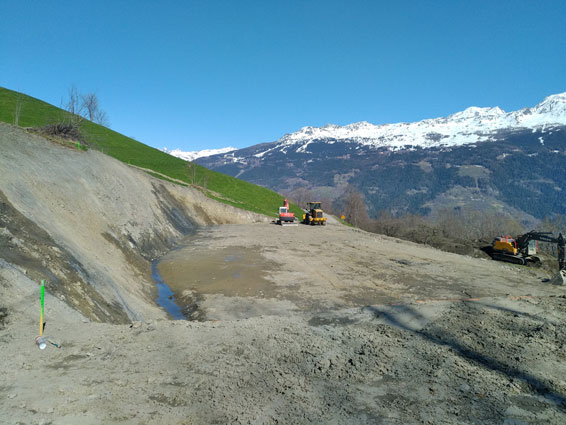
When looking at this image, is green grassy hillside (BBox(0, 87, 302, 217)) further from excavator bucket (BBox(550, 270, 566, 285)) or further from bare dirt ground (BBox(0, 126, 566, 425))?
excavator bucket (BBox(550, 270, 566, 285))

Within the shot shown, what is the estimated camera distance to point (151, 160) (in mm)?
56781

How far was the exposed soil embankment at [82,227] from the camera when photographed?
9.65 m

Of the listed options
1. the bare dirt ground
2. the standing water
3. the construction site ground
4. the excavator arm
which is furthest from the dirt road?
the excavator arm

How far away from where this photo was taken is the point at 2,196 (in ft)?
40.2

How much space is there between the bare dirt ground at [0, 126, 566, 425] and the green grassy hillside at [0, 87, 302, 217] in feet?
117

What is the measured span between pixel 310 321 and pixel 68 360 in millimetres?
6230

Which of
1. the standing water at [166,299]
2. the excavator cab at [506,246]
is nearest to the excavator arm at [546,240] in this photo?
the excavator cab at [506,246]

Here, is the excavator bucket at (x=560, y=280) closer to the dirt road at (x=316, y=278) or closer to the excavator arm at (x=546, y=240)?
the dirt road at (x=316, y=278)

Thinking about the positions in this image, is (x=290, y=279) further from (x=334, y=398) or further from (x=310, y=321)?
(x=334, y=398)

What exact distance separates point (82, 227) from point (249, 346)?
40.8ft

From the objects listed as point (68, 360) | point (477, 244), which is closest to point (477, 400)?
point (68, 360)

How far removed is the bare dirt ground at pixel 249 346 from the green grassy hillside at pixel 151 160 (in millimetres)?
35737

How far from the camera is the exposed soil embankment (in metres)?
9.65

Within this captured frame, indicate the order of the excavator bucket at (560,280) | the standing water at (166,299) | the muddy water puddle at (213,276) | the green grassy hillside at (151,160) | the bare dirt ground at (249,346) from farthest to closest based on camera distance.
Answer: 1. the green grassy hillside at (151,160)
2. the excavator bucket at (560,280)
3. the muddy water puddle at (213,276)
4. the standing water at (166,299)
5. the bare dirt ground at (249,346)
